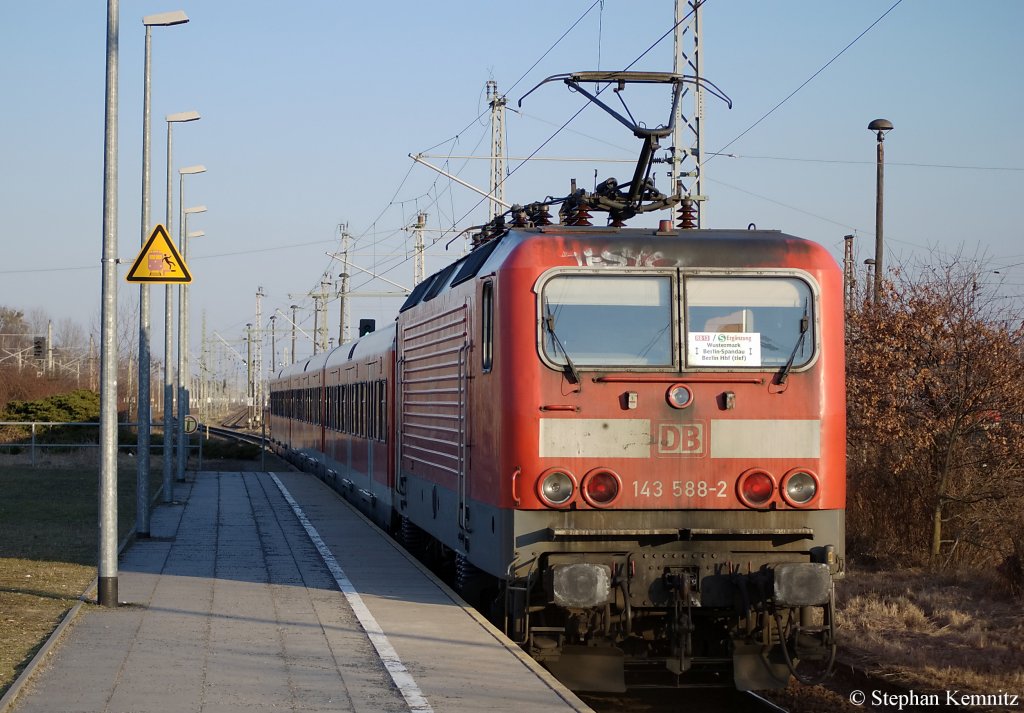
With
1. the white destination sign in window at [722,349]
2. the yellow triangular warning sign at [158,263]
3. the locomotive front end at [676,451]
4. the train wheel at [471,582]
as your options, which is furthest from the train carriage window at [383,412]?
the white destination sign in window at [722,349]

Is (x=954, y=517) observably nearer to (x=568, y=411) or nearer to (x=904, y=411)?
(x=904, y=411)

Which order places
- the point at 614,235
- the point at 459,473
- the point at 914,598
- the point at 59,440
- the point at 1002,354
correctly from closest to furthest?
the point at 614,235 → the point at 459,473 → the point at 914,598 → the point at 1002,354 → the point at 59,440

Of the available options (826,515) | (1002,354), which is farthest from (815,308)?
(1002,354)

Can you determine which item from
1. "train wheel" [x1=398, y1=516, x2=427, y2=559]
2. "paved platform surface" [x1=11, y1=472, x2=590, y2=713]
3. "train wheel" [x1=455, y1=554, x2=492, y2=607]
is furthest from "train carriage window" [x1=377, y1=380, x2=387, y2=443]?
"train wheel" [x1=455, y1=554, x2=492, y2=607]

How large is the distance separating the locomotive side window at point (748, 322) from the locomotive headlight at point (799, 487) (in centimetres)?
77

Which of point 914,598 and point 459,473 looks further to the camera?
point 914,598

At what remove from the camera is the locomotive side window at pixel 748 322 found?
9.55 meters

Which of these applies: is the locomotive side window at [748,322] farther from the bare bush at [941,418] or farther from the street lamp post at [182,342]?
the street lamp post at [182,342]

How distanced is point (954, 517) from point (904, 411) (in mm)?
1422

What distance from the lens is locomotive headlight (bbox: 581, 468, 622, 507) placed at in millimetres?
9320

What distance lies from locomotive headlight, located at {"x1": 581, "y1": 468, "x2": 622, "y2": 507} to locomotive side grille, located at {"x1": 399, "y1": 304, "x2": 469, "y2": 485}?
1.94 meters

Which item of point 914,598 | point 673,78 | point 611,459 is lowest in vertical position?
point 914,598

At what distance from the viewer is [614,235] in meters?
9.87

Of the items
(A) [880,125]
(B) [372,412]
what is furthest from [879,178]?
(B) [372,412]
